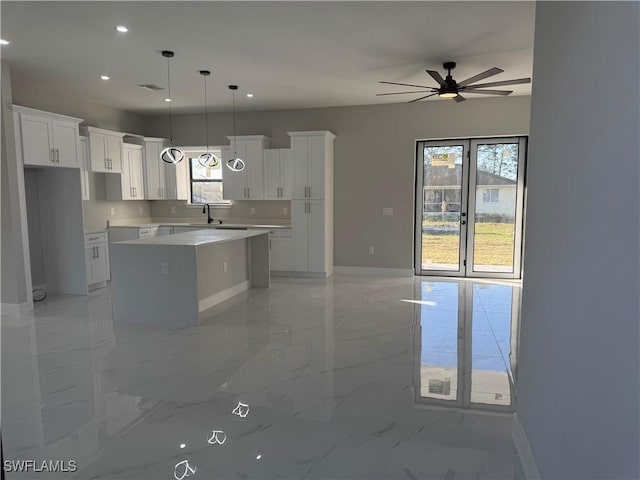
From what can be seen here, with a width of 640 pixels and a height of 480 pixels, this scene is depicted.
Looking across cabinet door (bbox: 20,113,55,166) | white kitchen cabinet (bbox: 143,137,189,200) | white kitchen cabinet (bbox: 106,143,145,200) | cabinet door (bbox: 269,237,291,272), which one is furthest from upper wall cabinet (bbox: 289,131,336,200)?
cabinet door (bbox: 20,113,55,166)

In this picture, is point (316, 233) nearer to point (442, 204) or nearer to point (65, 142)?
point (442, 204)

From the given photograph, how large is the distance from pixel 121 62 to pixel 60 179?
1972mm

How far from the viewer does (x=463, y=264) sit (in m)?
7.17

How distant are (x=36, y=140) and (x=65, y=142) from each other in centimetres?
44

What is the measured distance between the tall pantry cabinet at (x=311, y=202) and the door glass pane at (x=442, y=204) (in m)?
1.71

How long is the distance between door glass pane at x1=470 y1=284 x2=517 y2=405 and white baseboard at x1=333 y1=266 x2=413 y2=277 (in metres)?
1.44

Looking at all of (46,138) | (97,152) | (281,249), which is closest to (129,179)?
(97,152)

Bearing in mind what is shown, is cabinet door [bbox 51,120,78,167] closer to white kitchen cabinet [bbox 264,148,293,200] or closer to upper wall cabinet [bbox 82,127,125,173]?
upper wall cabinet [bbox 82,127,125,173]

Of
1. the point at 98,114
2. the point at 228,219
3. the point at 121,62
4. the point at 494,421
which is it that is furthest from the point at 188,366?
the point at 98,114

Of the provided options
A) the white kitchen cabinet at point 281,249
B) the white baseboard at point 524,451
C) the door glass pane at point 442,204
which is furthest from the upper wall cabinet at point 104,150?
the white baseboard at point 524,451

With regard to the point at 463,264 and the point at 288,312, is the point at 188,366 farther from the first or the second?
the point at 463,264

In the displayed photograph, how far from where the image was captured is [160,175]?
769 cm

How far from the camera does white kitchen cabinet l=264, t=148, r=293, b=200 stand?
7168 mm

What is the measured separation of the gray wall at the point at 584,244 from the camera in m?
1.13
